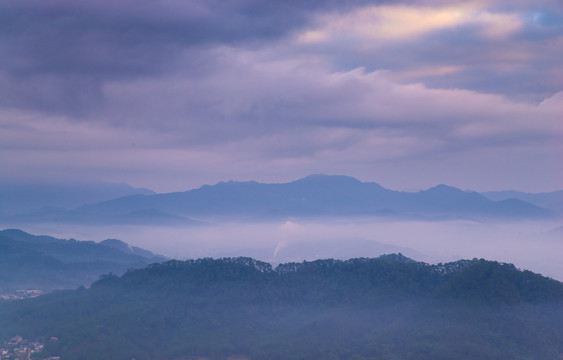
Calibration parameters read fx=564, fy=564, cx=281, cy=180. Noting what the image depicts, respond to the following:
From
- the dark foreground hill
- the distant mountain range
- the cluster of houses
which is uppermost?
the distant mountain range

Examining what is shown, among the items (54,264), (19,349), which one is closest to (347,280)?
(19,349)

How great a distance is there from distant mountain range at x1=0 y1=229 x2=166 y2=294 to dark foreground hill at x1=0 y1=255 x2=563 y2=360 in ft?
109

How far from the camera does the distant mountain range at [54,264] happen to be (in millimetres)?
98188

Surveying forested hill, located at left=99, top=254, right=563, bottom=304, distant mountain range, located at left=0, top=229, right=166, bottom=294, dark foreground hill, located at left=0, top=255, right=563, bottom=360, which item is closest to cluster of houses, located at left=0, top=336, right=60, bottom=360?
dark foreground hill, located at left=0, top=255, right=563, bottom=360

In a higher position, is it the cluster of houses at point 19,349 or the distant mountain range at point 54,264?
the distant mountain range at point 54,264

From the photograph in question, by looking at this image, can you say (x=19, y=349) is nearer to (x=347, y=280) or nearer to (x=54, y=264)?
(x=347, y=280)

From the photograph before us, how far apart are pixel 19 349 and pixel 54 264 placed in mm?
59843

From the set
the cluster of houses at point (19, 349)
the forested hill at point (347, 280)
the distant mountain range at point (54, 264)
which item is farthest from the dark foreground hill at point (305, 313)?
the distant mountain range at point (54, 264)

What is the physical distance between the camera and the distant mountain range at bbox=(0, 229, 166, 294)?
9819 centimetres

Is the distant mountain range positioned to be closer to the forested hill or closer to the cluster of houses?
the forested hill

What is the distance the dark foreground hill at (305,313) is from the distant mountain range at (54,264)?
109ft

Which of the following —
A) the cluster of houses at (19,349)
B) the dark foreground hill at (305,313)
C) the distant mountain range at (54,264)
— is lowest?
the cluster of houses at (19,349)

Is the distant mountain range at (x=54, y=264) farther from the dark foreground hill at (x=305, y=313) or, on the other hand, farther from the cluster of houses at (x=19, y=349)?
the cluster of houses at (x=19, y=349)

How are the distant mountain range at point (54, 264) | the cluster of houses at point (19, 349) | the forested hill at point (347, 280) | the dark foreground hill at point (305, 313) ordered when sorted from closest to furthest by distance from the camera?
the dark foreground hill at point (305, 313), the cluster of houses at point (19, 349), the forested hill at point (347, 280), the distant mountain range at point (54, 264)
